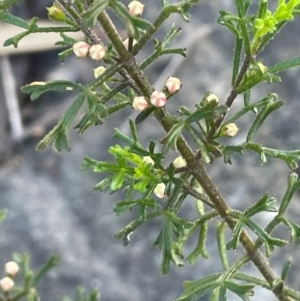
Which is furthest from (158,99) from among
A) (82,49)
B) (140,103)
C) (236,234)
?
(236,234)

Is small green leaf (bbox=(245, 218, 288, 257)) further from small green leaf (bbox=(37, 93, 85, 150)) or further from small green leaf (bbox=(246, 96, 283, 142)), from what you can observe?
small green leaf (bbox=(37, 93, 85, 150))

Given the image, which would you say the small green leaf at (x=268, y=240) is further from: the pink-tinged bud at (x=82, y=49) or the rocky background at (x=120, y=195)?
the rocky background at (x=120, y=195)

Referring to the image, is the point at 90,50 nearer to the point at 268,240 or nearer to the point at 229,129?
the point at 229,129

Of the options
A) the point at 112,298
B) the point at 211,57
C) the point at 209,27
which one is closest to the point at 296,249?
the point at 112,298

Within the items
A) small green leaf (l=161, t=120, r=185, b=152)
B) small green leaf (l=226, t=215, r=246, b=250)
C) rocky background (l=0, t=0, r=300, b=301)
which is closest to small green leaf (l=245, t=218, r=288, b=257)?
small green leaf (l=226, t=215, r=246, b=250)

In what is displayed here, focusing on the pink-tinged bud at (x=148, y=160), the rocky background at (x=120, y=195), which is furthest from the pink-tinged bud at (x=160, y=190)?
the rocky background at (x=120, y=195)

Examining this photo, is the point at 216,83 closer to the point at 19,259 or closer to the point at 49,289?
the point at 49,289
